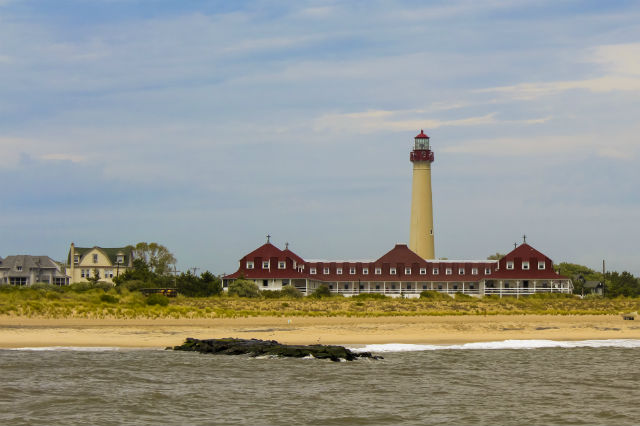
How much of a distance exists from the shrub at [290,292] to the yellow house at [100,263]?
85.9ft

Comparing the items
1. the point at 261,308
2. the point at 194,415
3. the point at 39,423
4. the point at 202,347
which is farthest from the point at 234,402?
the point at 261,308

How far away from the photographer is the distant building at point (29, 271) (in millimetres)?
90750

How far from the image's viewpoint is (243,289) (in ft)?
229

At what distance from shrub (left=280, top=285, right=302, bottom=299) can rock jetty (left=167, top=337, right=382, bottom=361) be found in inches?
1508

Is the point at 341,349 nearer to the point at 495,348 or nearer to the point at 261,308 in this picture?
the point at 495,348

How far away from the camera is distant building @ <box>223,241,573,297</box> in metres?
78.6

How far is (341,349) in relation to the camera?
1145 inches

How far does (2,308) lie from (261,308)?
50.9 feet

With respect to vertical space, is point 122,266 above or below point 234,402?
above

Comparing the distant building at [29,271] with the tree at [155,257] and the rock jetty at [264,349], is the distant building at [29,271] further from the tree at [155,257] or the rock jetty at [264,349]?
the rock jetty at [264,349]

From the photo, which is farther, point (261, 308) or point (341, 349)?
point (261, 308)

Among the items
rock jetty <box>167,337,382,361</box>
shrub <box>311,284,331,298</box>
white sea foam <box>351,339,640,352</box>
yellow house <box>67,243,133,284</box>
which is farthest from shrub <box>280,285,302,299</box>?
rock jetty <box>167,337,382,361</box>

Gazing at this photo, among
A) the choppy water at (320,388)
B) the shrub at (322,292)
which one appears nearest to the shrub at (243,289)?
the shrub at (322,292)

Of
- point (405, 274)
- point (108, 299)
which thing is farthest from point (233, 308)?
point (405, 274)
